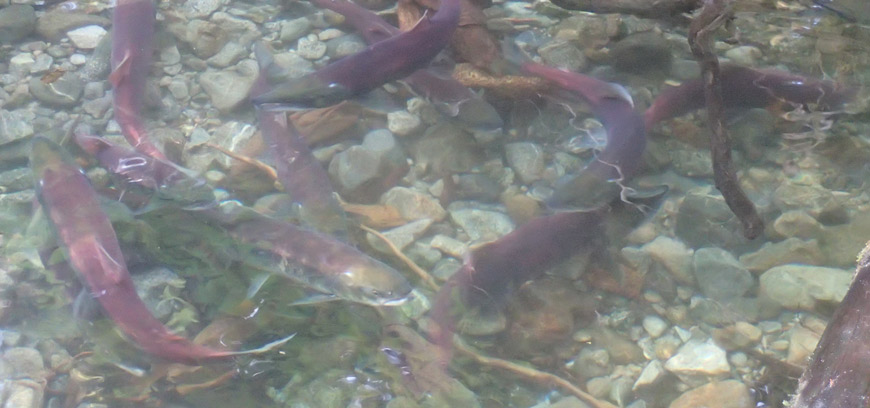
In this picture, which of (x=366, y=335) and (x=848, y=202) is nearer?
(x=366, y=335)

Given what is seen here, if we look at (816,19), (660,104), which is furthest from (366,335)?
(816,19)

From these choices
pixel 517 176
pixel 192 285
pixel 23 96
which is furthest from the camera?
pixel 23 96

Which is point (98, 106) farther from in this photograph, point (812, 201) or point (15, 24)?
point (812, 201)

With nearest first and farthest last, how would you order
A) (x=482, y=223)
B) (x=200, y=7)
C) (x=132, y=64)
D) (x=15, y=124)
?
(x=482, y=223) → (x=15, y=124) → (x=132, y=64) → (x=200, y=7)

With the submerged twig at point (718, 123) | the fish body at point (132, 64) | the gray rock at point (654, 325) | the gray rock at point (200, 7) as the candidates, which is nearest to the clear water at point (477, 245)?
the gray rock at point (654, 325)

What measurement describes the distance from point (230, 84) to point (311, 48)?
0.60 meters

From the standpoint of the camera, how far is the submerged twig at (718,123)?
10.0ft

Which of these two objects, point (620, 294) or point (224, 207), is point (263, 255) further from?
point (620, 294)

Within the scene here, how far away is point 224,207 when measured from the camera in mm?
3408

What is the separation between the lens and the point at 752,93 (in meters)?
3.75

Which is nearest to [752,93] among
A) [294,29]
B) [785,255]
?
[785,255]

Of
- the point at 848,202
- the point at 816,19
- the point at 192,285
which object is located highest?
the point at 816,19

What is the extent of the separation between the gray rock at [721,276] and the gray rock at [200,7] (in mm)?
3534

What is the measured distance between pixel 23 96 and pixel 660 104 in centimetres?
369
